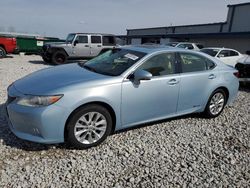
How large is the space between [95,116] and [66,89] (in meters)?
0.59

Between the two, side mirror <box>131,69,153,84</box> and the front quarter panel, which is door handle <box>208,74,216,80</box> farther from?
the front quarter panel

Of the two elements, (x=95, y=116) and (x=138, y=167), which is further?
(x=95, y=116)

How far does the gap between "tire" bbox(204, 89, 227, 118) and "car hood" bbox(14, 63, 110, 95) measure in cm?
251

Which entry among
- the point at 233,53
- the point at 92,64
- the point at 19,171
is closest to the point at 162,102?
the point at 92,64

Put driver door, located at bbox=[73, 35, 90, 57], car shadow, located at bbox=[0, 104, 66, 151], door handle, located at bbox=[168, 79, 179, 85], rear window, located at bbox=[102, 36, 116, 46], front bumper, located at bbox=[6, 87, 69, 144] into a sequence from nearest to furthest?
front bumper, located at bbox=[6, 87, 69, 144], car shadow, located at bbox=[0, 104, 66, 151], door handle, located at bbox=[168, 79, 179, 85], driver door, located at bbox=[73, 35, 90, 57], rear window, located at bbox=[102, 36, 116, 46]

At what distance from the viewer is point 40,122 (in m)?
2.96

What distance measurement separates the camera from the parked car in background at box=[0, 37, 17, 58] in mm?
15248

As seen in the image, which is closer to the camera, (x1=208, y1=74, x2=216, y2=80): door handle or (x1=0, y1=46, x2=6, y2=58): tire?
(x1=208, y1=74, x2=216, y2=80): door handle

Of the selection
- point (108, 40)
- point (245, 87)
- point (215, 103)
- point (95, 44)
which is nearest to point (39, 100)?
point (215, 103)

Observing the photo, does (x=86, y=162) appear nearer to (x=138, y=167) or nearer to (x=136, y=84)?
(x=138, y=167)

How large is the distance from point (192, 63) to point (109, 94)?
197cm

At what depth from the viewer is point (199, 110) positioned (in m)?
4.64

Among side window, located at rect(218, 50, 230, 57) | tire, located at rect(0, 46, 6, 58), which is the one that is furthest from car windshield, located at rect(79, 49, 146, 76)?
tire, located at rect(0, 46, 6, 58)

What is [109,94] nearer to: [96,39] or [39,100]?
[39,100]
